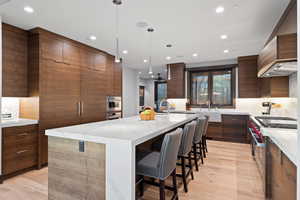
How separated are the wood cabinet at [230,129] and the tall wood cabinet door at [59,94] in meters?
4.07

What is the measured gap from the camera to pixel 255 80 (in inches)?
188

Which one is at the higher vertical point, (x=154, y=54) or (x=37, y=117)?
(x=154, y=54)

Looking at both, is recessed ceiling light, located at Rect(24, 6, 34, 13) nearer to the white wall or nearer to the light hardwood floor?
the light hardwood floor

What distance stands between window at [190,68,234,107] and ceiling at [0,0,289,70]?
69.4 inches

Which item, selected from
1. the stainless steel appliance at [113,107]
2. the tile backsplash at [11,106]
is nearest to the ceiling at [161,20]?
the tile backsplash at [11,106]

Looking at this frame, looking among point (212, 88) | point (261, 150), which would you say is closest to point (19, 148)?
point (261, 150)

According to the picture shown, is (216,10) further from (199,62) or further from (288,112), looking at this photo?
(199,62)

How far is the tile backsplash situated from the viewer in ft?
9.80

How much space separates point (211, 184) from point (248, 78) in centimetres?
373

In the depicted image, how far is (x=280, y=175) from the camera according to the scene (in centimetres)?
150

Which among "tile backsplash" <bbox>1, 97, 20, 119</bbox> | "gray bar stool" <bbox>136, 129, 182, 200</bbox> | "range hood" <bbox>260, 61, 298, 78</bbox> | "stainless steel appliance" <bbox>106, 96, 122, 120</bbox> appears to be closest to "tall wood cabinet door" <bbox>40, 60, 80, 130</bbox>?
"tile backsplash" <bbox>1, 97, 20, 119</bbox>

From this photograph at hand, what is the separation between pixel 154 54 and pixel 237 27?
7.69 feet

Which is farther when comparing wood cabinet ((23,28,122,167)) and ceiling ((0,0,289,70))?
wood cabinet ((23,28,122,167))

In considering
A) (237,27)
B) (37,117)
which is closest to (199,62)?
(237,27)
